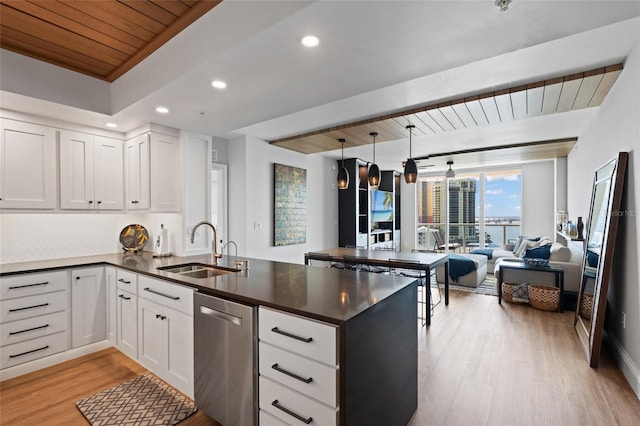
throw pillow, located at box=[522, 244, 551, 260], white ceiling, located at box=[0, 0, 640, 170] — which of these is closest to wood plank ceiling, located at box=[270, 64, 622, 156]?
white ceiling, located at box=[0, 0, 640, 170]

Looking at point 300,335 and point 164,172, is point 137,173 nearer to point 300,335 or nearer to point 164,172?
point 164,172

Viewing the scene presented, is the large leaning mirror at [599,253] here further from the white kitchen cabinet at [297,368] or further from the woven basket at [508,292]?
the white kitchen cabinet at [297,368]

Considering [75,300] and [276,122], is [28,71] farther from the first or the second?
[276,122]

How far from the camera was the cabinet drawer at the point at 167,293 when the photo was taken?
212cm

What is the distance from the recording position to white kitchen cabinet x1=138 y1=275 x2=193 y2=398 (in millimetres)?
2129

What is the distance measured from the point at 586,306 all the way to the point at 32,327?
5539 millimetres

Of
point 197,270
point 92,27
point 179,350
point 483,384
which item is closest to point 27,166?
point 92,27

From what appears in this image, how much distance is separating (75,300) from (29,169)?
4.40 feet

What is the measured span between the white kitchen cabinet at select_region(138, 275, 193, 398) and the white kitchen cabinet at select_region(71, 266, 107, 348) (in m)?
0.86

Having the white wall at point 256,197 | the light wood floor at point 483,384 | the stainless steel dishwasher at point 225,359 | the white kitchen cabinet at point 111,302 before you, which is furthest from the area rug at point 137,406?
the white wall at point 256,197

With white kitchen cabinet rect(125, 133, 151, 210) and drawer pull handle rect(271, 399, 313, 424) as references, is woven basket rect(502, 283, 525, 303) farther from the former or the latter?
white kitchen cabinet rect(125, 133, 151, 210)

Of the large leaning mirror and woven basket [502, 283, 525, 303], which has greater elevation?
the large leaning mirror

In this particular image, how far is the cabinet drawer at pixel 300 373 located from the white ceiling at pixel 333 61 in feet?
5.76

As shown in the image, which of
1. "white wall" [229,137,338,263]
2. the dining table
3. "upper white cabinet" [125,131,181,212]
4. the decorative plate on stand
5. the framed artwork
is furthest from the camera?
the framed artwork
